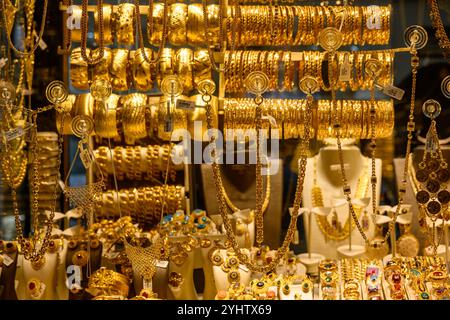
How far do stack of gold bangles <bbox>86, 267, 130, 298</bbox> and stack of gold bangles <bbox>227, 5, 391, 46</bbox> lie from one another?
3.72ft

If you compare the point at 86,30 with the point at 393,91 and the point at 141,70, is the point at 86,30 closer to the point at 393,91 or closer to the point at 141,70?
the point at 141,70

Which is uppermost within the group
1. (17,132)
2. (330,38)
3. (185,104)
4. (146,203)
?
(330,38)

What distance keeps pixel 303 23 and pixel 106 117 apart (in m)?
0.96

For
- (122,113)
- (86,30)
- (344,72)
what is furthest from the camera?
(122,113)

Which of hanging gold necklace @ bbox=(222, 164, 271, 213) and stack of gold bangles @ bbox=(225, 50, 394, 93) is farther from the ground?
stack of gold bangles @ bbox=(225, 50, 394, 93)

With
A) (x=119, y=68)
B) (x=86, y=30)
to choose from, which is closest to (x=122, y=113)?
(x=119, y=68)

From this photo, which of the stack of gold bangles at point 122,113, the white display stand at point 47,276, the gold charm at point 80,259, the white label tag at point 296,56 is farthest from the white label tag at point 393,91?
the white display stand at point 47,276

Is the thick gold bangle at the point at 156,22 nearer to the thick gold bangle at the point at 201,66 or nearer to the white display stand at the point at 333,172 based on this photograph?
the thick gold bangle at the point at 201,66

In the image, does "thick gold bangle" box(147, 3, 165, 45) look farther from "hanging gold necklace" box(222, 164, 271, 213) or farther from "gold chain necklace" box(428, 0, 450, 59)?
"gold chain necklace" box(428, 0, 450, 59)

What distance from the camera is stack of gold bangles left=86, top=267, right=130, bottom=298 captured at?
3.15m

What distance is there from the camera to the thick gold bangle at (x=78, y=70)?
3498 mm

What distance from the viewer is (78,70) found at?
351cm

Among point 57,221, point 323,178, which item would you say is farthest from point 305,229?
point 57,221

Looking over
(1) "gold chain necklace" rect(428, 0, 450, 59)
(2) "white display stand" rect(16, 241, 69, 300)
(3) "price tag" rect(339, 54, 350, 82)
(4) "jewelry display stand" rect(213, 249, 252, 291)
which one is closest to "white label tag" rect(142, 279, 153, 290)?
(4) "jewelry display stand" rect(213, 249, 252, 291)
